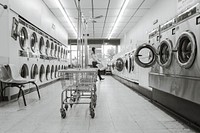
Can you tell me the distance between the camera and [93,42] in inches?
555

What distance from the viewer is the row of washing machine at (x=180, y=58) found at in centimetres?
214

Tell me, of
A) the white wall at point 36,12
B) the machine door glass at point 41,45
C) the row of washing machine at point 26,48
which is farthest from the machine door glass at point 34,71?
the white wall at point 36,12

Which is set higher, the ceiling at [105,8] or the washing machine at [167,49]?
the ceiling at [105,8]

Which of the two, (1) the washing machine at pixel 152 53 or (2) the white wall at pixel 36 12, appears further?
(2) the white wall at pixel 36 12

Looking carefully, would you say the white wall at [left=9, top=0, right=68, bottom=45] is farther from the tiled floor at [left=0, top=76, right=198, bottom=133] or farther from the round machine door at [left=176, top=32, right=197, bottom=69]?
the round machine door at [left=176, top=32, right=197, bottom=69]

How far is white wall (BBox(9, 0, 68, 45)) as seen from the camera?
13.1 feet

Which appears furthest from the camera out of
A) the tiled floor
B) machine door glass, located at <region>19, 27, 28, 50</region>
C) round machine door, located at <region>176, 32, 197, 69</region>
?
machine door glass, located at <region>19, 27, 28, 50</region>

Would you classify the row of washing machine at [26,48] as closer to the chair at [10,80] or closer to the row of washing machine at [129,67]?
the chair at [10,80]

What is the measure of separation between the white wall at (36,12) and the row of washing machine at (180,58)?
305 cm

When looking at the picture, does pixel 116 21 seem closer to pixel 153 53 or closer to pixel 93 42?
pixel 153 53

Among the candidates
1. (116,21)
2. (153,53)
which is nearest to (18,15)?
(153,53)

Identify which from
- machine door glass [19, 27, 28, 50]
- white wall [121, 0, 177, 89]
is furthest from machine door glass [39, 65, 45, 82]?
white wall [121, 0, 177, 89]

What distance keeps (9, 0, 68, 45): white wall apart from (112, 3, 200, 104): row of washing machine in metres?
3.05

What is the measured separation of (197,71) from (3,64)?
3266 mm
